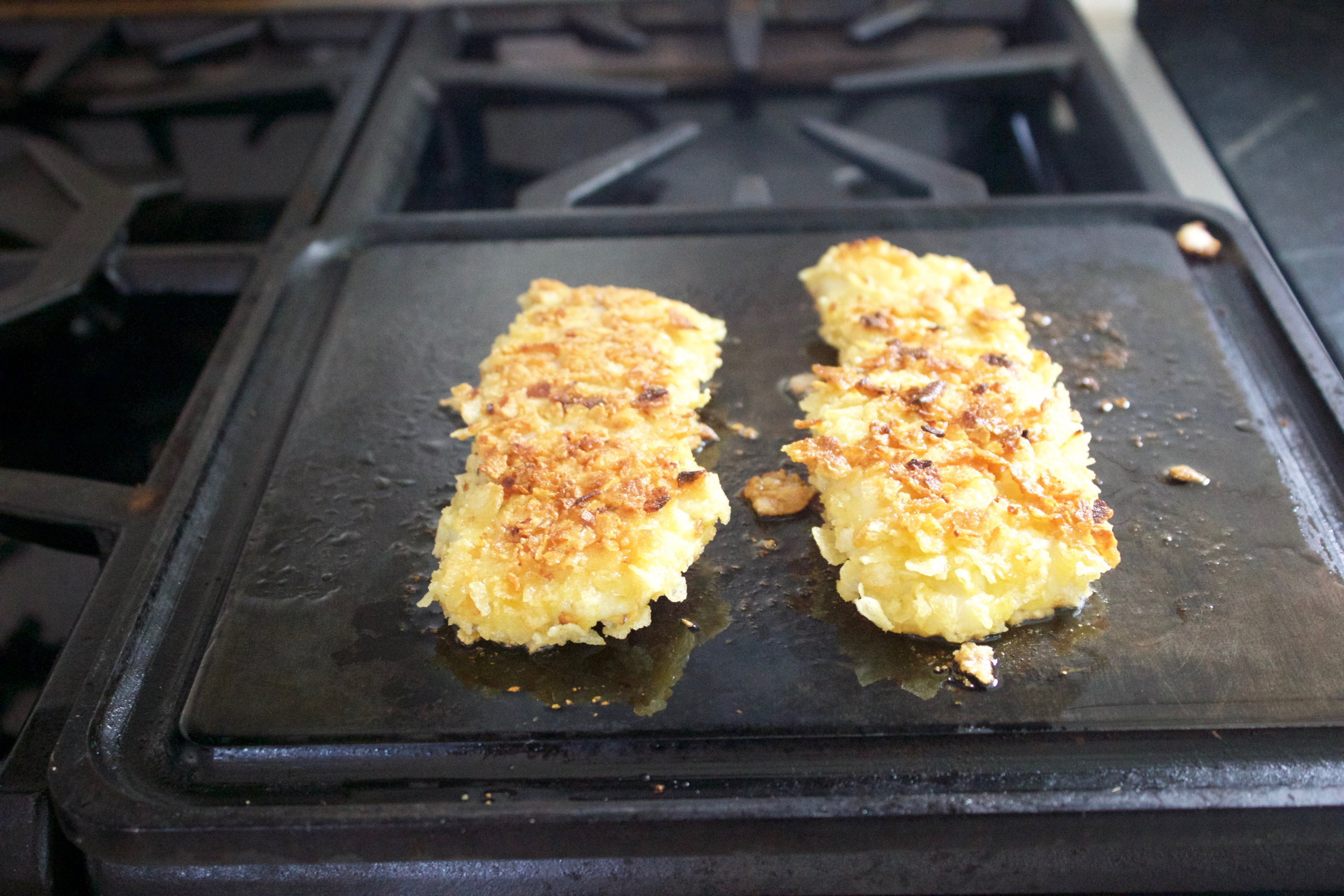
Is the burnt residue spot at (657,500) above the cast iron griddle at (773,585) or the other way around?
above

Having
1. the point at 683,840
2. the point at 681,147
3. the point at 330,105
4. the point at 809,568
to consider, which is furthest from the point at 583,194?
the point at 683,840

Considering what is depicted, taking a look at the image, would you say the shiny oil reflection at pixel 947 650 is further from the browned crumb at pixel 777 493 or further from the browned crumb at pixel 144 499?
the browned crumb at pixel 144 499

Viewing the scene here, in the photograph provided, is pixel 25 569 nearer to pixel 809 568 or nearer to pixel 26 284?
pixel 26 284

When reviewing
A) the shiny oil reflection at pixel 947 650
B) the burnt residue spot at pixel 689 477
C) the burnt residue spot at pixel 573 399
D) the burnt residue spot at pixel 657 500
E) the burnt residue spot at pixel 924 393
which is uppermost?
the burnt residue spot at pixel 573 399

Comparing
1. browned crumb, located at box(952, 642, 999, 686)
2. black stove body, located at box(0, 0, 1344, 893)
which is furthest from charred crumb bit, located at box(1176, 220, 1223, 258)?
browned crumb, located at box(952, 642, 999, 686)

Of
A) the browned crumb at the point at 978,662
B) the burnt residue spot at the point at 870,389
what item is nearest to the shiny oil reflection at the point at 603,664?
the browned crumb at the point at 978,662

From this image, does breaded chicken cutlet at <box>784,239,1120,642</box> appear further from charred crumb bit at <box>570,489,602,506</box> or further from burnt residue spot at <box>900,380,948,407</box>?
charred crumb bit at <box>570,489,602,506</box>
